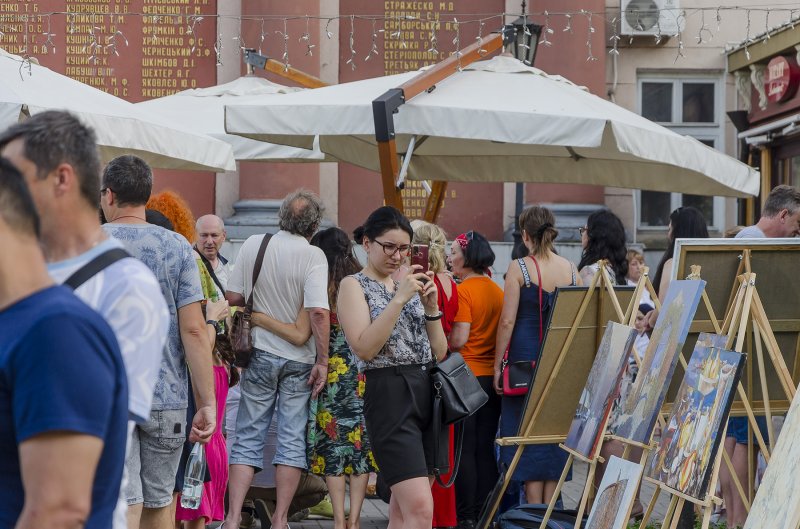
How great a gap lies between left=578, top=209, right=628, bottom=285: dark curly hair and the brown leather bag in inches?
81.8

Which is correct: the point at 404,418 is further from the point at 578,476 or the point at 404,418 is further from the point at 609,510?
the point at 578,476

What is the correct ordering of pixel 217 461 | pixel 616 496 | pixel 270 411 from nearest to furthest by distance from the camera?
pixel 616 496 → pixel 217 461 → pixel 270 411

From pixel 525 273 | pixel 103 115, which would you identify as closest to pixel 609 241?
pixel 525 273

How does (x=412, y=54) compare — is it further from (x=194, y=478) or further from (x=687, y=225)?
(x=194, y=478)

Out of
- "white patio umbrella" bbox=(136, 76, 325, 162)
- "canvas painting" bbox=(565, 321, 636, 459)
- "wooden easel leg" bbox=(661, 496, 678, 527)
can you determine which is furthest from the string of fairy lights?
"wooden easel leg" bbox=(661, 496, 678, 527)

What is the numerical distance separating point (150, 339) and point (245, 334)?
4622mm

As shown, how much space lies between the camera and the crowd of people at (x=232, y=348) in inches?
87.5

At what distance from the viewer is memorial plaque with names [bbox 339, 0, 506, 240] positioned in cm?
1444

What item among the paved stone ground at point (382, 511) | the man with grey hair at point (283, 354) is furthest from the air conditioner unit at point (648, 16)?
the man with grey hair at point (283, 354)

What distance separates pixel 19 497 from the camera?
2.35m

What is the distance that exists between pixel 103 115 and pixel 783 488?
4.96 m

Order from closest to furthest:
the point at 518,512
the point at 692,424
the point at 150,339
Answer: the point at 150,339 → the point at 692,424 → the point at 518,512

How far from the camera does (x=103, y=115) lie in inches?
299

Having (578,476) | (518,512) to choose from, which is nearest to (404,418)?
(518,512)
